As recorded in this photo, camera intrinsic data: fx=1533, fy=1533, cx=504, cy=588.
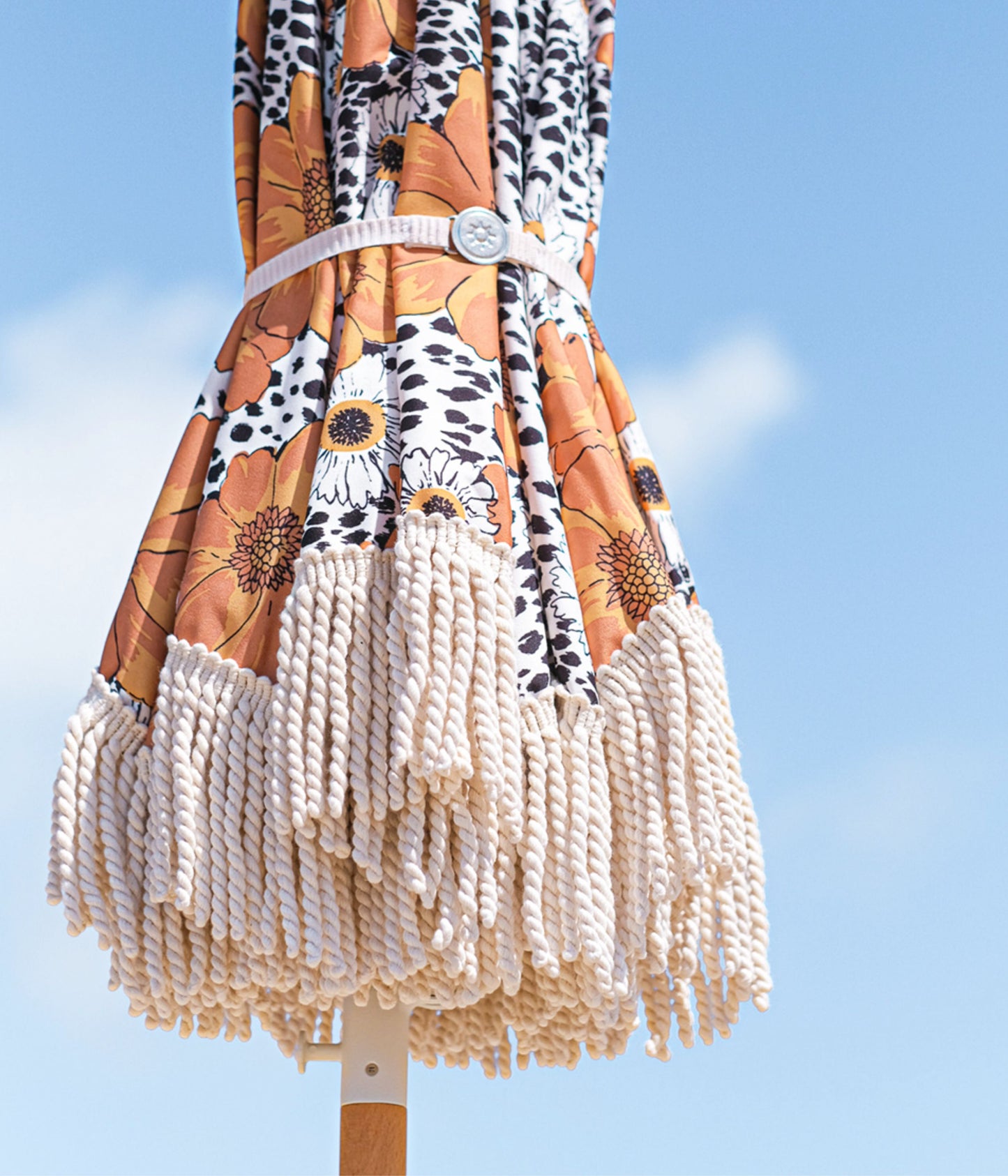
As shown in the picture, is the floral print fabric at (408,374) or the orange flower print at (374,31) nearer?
the floral print fabric at (408,374)

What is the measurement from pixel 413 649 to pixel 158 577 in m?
0.29

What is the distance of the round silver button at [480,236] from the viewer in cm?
134

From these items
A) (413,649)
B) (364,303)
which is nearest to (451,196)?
(364,303)

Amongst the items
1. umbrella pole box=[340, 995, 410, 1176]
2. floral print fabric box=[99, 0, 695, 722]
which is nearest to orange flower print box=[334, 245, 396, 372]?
floral print fabric box=[99, 0, 695, 722]

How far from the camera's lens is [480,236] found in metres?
1.34

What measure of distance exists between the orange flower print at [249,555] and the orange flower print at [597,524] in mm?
214

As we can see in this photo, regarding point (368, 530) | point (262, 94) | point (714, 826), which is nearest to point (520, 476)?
point (368, 530)

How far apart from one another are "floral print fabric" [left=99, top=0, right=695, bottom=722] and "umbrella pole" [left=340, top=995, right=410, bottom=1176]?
330mm

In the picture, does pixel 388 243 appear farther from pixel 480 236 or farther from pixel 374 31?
pixel 374 31

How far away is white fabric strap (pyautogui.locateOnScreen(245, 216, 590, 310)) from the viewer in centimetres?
134

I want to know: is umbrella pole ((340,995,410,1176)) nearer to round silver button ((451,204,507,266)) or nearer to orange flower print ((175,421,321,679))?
orange flower print ((175,421,321,679))

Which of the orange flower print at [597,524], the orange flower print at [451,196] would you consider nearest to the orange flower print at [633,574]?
the orange flower print at [597,524]

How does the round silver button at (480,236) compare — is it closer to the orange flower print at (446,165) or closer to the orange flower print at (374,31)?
the orange flower print at (446,165)

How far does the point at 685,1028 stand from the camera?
4.19 ft
